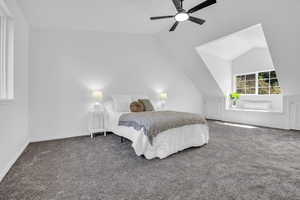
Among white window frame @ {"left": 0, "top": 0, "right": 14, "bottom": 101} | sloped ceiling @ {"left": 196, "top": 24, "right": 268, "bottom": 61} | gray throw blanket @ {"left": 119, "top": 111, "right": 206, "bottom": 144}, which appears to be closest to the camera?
white window frame @ {"left": 0, "top": 0, "right": 14, "bottom": 101}

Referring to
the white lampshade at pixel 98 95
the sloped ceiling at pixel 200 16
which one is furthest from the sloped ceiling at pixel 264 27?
the white lampshade at pixel 98 95

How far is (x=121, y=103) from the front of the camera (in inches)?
150

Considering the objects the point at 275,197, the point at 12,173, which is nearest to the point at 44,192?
the point at 12,173

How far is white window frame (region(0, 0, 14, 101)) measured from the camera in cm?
199

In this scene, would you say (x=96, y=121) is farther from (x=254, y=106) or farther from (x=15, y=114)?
(x=254, y=106)

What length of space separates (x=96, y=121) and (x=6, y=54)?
225cm

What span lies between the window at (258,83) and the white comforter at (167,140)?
3.68m

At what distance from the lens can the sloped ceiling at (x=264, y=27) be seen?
2674 millimetres

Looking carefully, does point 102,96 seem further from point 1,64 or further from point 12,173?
point 12,173

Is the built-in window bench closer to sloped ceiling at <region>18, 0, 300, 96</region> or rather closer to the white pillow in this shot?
sloped ceiling at <region>18, 0, 300, 96</region>

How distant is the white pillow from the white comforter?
54 cm

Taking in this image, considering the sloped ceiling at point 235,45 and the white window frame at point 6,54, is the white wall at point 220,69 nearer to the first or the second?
the sloped ceiling at point 235,45

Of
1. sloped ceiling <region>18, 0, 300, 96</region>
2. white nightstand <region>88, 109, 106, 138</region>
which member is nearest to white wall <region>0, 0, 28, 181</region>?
sloped ceiling <region>18, 0, 300, 96</region>

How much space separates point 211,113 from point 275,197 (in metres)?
5.07
